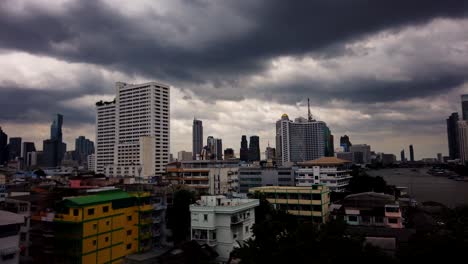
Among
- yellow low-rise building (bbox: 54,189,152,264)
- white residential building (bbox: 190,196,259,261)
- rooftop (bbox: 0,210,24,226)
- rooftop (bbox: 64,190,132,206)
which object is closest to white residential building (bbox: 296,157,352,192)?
white residential building (bbox: 190,196,259,261)

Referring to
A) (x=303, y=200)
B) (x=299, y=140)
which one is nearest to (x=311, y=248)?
(x=303, y=200)

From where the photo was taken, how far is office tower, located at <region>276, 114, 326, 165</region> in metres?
179

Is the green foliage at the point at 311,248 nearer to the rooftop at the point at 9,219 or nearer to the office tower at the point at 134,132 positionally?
the rooftop at the point at 9,219

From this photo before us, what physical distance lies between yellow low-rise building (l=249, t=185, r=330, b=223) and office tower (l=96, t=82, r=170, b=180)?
227 ft

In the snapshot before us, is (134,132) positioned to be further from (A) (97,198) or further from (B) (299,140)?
(B) (299,140)

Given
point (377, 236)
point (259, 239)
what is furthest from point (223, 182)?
point (259, 239)

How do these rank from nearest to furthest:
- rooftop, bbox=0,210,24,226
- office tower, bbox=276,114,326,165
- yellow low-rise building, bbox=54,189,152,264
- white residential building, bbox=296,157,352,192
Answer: rooftop, bbox=0,210,24,226 → yellow low-rise building, bbox=54,189,152,264 → white residential building, bbox=296,157,352,192 → office tower, bbox=276,114,326,165

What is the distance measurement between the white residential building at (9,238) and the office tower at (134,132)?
277 ft

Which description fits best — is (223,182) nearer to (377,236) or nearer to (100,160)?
(377,236)

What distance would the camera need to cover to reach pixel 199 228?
32.8 m

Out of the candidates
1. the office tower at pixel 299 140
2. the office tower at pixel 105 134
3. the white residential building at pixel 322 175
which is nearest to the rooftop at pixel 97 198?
the white residential building at pixel 322 175

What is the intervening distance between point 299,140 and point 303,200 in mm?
140740

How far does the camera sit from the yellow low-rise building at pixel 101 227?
26453 millimetres

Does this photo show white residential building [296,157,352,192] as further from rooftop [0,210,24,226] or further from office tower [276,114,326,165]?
office tower [276,114,326,165]
